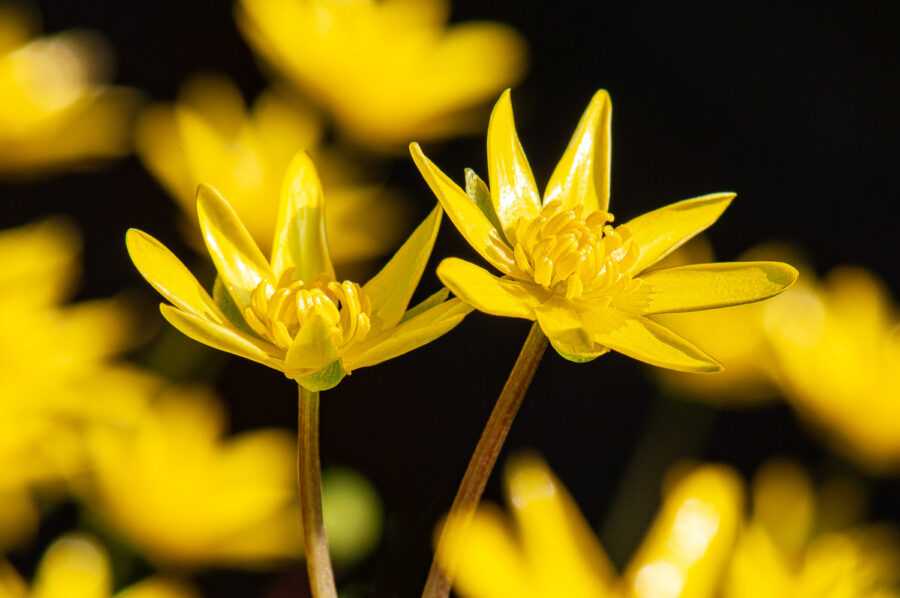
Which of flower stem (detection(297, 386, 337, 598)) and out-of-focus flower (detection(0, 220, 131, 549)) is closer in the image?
flower stem (detection(297, 386, 337, 598))

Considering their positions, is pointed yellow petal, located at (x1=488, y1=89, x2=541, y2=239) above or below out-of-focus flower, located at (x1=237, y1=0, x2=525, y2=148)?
above

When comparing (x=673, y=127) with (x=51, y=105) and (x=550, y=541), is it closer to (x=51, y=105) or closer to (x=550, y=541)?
(x=51, y=105)

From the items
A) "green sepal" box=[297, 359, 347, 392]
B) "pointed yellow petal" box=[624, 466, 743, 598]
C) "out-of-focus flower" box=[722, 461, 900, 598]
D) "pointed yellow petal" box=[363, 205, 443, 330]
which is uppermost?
"pointed yellow petal" box=[363, 205, 443, 330]

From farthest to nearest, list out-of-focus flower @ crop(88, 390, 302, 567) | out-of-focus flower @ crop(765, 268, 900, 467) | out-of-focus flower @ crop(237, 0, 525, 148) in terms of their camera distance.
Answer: out-of-focus flower @ crop(237, 0, 525, 148), out-of-focus flower @ crop(765, 268, 900, 467), out-of-focus flower @ crop(88, 390, 302, 567)

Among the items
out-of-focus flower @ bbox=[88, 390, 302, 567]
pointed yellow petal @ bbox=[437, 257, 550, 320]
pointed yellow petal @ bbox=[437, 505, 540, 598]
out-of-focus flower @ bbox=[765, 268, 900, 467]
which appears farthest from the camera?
out-of-focus flower @ bbox=[765, 268, 900, 467]

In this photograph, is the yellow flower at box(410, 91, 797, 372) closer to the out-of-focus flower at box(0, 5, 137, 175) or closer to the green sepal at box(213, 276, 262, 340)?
the green sepal at box(213, 276, 262, 340)

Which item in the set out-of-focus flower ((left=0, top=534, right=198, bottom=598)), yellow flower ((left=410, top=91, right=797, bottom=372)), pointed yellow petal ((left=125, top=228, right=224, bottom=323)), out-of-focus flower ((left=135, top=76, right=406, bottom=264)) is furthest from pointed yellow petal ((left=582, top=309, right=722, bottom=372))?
out-of-focus flower ((left=135, top=76, right=406, bottom=264))

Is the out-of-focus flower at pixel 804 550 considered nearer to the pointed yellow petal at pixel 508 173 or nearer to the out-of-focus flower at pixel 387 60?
the pointed yellow petal at pixel 508 173

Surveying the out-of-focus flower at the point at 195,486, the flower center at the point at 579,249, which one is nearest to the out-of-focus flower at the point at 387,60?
the out-of-focus flower at the point at 195,486
